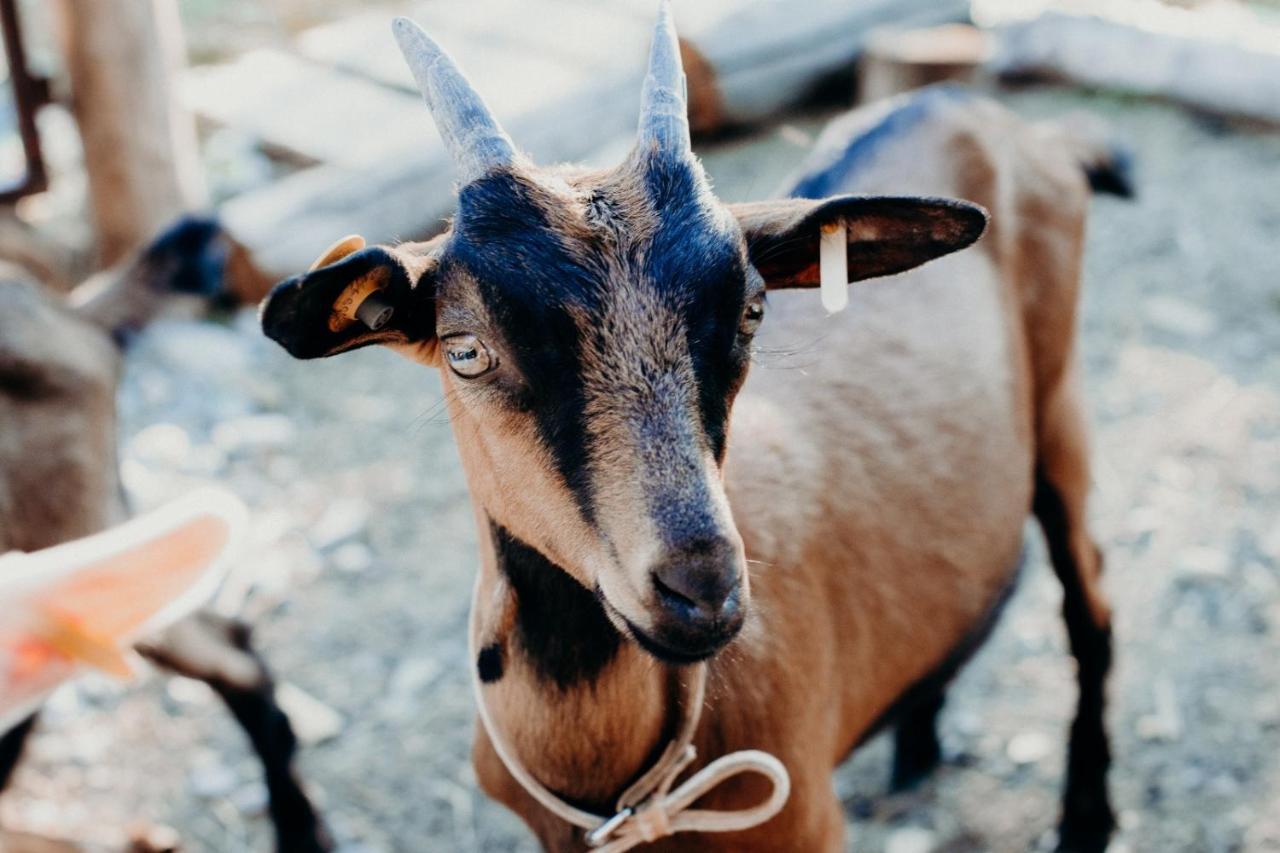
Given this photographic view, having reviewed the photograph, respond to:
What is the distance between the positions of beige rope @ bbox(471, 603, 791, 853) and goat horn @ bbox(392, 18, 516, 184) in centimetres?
92

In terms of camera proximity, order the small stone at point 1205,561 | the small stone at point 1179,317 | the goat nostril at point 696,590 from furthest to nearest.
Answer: the small stone at point 1179,317 → the small stone at point 1205,561 → the goat nostril at point 696,590

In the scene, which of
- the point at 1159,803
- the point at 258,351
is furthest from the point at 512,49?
the point at 1159,803

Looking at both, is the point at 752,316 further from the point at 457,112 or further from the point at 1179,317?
the point at 1179,317

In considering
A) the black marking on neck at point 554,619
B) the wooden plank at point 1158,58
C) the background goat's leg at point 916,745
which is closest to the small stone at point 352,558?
the background goat's leg at point 916,745

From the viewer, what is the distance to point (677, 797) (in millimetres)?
2266

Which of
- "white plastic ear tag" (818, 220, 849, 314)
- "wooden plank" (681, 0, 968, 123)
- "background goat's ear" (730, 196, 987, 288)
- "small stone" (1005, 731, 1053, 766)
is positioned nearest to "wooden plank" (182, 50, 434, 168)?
"wooden plank" (681, 0, 968, 123)

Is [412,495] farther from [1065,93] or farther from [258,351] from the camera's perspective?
[1065,93]

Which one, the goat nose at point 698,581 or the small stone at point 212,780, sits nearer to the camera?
the goat nose at point 698,581

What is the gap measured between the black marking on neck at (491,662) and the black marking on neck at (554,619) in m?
0.05

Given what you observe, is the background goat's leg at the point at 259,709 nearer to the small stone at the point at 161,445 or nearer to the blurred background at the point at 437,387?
the blurred background at the point at 437,387

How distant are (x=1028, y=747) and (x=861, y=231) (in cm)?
215

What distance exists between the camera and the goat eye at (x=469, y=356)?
6.40ft

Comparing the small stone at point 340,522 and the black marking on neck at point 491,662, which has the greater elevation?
the black marking on neck at point 491,662

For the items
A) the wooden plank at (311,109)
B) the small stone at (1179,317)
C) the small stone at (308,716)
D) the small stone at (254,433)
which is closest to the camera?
the small stone at (308,716)
